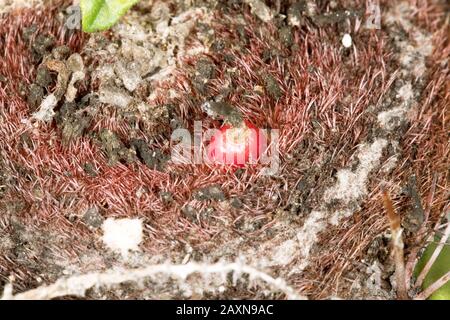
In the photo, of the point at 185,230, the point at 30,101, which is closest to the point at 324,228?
the point at 185,230

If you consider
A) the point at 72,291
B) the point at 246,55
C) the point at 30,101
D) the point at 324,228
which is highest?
the point at 246,55

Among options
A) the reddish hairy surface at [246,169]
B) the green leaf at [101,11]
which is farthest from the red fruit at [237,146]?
the green leaf at [101,11]

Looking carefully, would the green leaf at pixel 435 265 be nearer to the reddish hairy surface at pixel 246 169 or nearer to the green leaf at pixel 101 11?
the reddish hairy surface at pixel 246 169

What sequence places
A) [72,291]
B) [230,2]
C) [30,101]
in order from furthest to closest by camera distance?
[230,2]
[30,101]
[72,291]

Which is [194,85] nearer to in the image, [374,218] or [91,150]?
[91,150]

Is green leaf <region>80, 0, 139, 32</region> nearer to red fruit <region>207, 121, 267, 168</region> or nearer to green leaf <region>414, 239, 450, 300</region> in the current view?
red fruit <region>207, 121, 267, 168</region>

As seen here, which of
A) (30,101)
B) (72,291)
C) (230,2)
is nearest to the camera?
(72,291)
